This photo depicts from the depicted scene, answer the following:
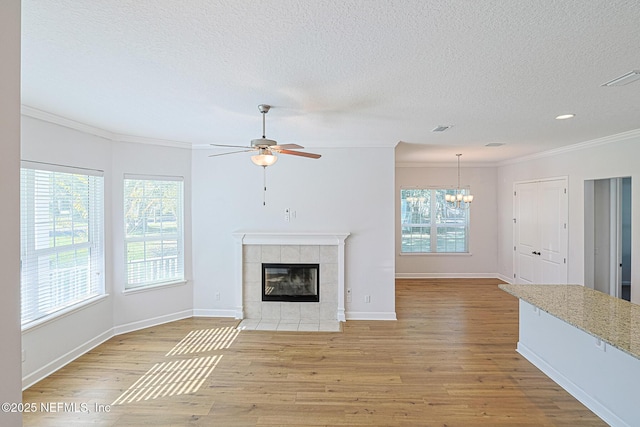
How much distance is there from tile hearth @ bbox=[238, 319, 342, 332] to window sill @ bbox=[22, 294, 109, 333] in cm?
186

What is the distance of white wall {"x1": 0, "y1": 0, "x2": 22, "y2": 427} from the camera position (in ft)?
3.32

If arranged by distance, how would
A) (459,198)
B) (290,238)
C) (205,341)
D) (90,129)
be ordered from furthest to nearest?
(459,198) → (290,238) → (205,341) → (90,129)

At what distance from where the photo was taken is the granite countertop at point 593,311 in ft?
7.16

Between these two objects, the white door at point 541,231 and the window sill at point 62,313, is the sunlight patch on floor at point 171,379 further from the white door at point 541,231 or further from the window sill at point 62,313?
the white door at point 541,231

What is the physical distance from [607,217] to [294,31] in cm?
587

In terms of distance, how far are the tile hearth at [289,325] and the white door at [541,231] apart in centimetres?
414

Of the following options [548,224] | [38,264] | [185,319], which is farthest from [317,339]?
[548,224]

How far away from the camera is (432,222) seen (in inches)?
308

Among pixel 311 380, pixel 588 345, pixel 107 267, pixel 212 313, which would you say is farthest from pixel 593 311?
pixel 107 267

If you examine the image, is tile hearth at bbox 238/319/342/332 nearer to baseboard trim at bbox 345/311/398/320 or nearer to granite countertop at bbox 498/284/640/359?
baseboard trim at bbox 345/311/398/320

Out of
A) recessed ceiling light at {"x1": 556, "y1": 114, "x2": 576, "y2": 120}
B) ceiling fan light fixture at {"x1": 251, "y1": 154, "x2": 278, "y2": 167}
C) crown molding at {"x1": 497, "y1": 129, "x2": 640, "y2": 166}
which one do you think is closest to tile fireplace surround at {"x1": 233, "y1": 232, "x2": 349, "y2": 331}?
ceiling fan light fixture at {"x1": 251, "y1": 154, "x2": 278, "y2": 167}

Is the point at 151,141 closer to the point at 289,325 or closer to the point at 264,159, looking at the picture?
the point at 264,159

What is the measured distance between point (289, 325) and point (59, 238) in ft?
9.99

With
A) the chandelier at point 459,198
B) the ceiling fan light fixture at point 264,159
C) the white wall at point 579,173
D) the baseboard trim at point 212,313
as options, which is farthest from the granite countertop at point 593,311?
the baseboard trim at point 212,313
